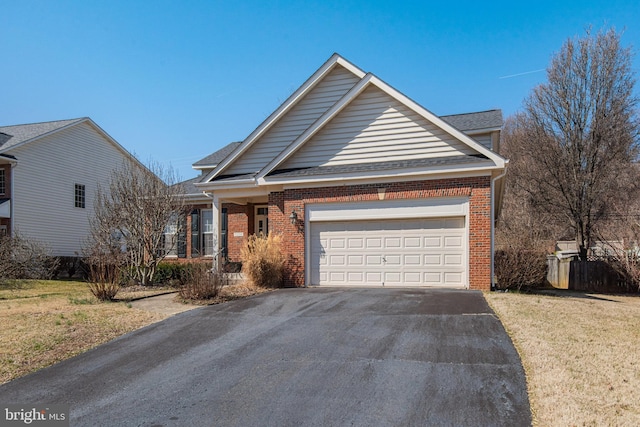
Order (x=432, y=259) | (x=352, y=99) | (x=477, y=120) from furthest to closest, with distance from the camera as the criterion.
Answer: (x=477, y=120), (x=352, y=99), (x=432, y=259)

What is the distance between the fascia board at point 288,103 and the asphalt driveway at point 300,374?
7.83 meters

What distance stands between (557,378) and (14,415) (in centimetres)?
636

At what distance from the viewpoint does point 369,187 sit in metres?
13.0

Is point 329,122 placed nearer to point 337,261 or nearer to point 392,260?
point 337,261

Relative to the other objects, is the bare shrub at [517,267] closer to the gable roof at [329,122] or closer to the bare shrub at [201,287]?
the gable roof at [329,122]

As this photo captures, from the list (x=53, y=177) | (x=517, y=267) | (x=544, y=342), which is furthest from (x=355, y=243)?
(x=53, y=177)

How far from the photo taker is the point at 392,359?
609 centimetres

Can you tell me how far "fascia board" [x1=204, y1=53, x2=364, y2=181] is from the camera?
1530 centimetres

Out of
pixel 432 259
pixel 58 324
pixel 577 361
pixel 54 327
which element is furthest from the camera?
pixel 432 259

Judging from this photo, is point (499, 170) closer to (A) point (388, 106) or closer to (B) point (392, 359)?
(A) point (388, 106)

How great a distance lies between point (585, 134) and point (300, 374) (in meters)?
19.8

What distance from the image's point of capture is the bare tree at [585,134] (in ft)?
64.2

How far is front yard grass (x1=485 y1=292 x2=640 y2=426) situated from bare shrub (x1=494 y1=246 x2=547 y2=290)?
244 cm

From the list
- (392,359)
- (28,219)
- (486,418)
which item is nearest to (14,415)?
(392,359)
